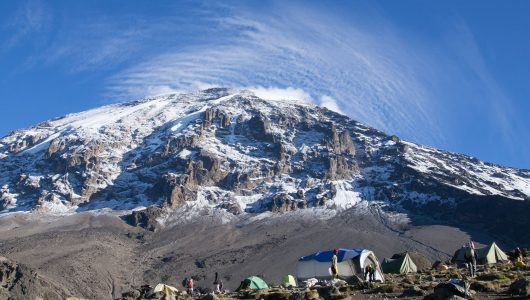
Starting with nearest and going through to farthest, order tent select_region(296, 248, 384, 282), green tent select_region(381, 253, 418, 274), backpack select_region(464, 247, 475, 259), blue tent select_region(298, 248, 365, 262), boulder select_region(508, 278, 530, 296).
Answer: boulder select_region(508, 278, 530, 296)
backpack select_region(464, 247, 475, 259)
tent select_region(296, 248, 384, 282)
blue tent select_region(298, 248, 365, 262)
green tent select_region(381, 253, 418, 274)

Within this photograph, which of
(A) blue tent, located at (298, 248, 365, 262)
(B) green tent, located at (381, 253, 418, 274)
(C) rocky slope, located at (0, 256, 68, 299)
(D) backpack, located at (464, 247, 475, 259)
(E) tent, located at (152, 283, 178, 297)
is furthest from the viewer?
(C) rocky slope, located at (0, 256, 68, 299)

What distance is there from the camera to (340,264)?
35.2 meters

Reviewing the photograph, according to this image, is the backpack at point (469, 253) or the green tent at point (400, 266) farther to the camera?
the green tent at point (400, 266)

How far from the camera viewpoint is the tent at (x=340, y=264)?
3462 centimetres

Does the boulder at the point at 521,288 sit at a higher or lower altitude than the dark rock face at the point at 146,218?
lower

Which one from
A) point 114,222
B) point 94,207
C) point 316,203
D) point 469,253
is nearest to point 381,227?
point 316,203

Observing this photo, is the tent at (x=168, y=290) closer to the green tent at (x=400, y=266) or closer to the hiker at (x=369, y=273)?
the hiker at (x=369, y=273)

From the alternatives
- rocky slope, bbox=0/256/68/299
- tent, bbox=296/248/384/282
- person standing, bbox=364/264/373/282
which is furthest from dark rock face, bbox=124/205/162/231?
person standing, bbox=364/264/373/282

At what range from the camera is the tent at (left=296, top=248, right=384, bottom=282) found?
34.6m

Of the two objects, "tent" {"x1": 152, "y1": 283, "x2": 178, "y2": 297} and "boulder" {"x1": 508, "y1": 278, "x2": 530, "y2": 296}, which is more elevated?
"tent" {"x1": 152, "y1": 283, "x2": 178, "y2": 297}

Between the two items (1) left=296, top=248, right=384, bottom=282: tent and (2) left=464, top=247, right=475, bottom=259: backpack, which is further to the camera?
(1) left=296, top=248, right=384, bottom=282: tent

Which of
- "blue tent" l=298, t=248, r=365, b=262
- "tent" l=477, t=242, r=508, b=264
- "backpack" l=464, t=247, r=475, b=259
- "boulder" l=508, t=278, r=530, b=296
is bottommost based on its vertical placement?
"boulder" l=508, t=278, r=530, b=296

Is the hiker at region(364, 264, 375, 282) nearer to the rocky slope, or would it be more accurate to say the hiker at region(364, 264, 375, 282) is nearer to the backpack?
the backpack

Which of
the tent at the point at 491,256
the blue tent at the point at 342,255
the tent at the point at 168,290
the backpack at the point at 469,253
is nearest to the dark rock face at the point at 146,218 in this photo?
the tent at the point at 168,290
